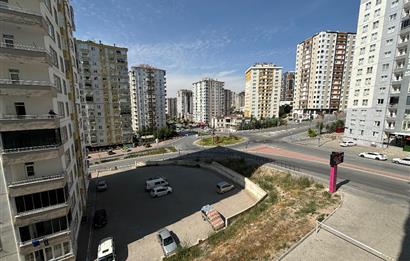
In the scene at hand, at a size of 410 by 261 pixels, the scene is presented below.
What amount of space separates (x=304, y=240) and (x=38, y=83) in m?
24.0

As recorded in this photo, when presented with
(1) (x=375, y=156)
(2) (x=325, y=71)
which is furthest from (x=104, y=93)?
(2) (x=325, y=71)

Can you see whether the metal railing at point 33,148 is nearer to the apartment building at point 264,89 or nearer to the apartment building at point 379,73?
the apartment building at point 379,73

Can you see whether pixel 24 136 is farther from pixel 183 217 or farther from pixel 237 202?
pixel 237 202

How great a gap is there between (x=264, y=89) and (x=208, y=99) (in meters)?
44.4

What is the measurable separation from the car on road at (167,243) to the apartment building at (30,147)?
25.7 feet

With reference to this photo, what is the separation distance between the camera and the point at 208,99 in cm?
14625

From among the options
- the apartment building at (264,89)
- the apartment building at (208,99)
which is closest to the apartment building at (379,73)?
the apartment building at (264,89)

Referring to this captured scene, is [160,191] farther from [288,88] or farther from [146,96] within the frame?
[288,88]

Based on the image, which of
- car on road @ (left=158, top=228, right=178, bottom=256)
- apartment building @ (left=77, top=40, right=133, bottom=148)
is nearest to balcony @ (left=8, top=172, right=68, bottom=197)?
car on road @ (left=158, top=228, right=178, bottom=256)

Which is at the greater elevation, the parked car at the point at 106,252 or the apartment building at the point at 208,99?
the apartment building at the point at 208,99

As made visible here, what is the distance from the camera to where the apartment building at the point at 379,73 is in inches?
1531

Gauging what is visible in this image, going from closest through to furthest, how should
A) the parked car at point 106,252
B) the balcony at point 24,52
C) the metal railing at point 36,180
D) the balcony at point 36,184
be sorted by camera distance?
the balcony at point 24,52 → the balcony at point 36,184 → the metal railing at point 36,180 → the parked car at point 106,252

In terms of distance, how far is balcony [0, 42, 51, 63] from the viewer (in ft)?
41.2

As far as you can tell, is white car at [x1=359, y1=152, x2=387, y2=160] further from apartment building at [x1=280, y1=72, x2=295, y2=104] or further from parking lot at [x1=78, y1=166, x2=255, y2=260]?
apartment building at [x1=280, y1=72, x2=295, y2=104]
